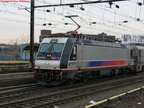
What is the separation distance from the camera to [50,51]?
13859 millimetres

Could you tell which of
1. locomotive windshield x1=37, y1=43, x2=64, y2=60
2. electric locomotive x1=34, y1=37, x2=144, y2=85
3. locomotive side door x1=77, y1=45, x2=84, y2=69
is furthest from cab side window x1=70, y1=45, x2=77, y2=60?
locomotive windshield x1=37, y1=43, x2=64, y2=60

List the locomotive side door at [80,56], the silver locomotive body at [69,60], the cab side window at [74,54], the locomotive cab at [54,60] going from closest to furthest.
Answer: the locomotive cab at [54,60] → the silver locomotive body at [69,60] → the cab side window at [74,54] → the locomotive side door at [80,56]

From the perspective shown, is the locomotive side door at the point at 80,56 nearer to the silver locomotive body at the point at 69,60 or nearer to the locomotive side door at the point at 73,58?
the silver locomotive body at the point at 69,60

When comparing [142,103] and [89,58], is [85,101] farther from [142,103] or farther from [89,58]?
[89,58]

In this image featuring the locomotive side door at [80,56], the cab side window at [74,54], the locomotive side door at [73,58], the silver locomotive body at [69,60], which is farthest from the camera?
the locomotive side door at [80,56]

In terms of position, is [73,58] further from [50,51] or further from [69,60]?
[50,51]

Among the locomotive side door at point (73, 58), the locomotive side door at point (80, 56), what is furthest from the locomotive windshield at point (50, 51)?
the locomotive side door at point (80, 56)

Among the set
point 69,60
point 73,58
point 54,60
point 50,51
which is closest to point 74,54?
point 73,58

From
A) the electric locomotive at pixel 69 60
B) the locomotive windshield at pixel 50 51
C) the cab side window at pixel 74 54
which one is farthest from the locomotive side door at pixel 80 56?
the locomotive windshield at pixel 50 51

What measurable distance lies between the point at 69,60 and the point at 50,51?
1.52 meters

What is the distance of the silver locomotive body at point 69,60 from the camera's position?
13.1m

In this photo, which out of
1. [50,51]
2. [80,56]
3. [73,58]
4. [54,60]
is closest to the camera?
[54,60]

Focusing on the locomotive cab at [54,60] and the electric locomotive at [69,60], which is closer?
the locomotive cab at [54,60]

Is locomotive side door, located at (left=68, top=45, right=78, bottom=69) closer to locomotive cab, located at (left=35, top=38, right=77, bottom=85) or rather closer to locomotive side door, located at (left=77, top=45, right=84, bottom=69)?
locomotive cab, located at (left=35, top=38, right=77, bottom=85)
